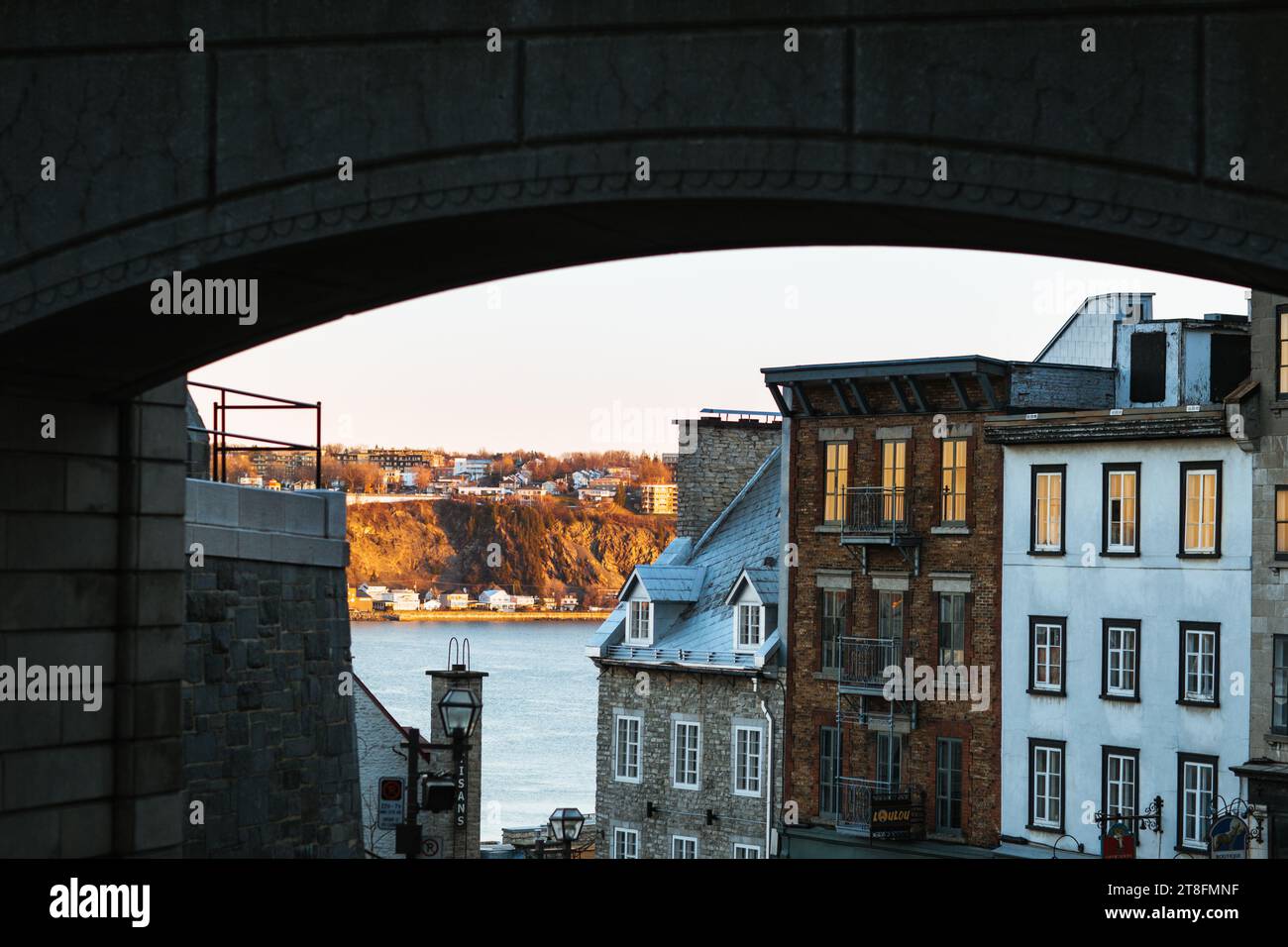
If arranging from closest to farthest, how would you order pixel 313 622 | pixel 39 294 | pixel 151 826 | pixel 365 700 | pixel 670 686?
pixel 39 294, pixel 151 826, pixel 313 622, pixel 365 700, pixel 670 686

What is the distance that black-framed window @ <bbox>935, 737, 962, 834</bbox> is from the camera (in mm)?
35812

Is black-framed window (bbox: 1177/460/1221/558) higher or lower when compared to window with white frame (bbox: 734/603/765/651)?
higher

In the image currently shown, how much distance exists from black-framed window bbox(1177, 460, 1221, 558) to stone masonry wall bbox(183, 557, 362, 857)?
19.5 metres

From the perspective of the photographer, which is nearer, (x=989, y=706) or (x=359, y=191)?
(x=359, y=191)

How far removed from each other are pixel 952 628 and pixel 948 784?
3.14 meters

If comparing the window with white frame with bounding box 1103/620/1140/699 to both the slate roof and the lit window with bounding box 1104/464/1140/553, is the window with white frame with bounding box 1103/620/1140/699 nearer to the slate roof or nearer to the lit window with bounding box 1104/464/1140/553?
the lit window with bounding box 1104/464/1140/553

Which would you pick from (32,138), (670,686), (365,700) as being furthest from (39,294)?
(670,686)

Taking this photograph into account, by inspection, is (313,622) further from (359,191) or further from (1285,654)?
(1285,654)

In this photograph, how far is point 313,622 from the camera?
1644 centimetres

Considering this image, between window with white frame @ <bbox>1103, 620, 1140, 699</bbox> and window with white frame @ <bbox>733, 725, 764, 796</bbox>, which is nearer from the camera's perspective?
window with white frame @ <bbox>1103, 620, 1140, 699</bbox>

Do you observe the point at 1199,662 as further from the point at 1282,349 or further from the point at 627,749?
the point at 627,749

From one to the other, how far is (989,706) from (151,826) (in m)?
27.0

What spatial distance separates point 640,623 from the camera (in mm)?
42781
